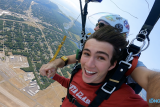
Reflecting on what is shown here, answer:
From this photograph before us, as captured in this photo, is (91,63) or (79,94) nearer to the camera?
(91,63)

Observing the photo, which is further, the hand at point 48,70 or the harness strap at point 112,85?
the hand at point 48,70

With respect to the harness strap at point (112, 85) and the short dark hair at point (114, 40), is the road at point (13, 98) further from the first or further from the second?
the short dark hair at point (114, 40)

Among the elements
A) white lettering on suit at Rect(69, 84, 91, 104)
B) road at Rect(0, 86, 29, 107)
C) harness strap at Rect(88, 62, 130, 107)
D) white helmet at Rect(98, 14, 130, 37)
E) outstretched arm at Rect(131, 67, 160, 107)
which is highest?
white helmet at Rect(98, 14, 130, 37)

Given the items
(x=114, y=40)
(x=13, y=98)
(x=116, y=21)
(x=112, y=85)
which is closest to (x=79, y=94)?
(x=112, y=85)

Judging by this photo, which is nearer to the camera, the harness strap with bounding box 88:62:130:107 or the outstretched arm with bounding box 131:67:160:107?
the outstretched arm with bounding box 131:67:160:107

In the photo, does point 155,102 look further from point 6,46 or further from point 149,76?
point 6,46


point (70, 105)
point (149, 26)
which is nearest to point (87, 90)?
point (70, 105)

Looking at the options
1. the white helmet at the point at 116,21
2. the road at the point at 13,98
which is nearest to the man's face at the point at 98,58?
the white helmet at the point at 116,21

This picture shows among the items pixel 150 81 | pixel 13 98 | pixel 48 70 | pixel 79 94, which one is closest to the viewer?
pixel 150 81

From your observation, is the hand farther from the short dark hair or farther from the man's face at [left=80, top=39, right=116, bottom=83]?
the short dark hair

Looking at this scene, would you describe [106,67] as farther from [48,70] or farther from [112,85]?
[48,70]

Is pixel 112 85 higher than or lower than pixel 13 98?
higher

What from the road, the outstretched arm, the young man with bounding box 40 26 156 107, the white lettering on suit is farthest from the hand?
the road

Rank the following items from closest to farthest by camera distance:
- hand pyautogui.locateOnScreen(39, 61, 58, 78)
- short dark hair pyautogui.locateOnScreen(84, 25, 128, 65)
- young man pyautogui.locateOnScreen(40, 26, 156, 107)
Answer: young man pyautogui.locateOnScreen(40, 26, 156, 107)
short dark hair pyautogui.locateOnScreen(84, 25, 128, 65)
hand pyautogui.locateOnScreen(39, 61, 58, 78)
